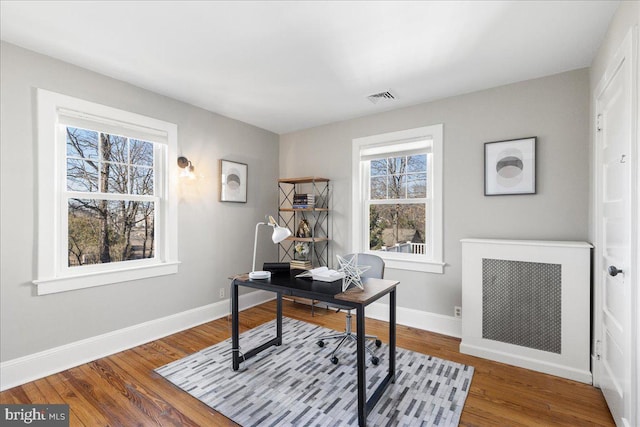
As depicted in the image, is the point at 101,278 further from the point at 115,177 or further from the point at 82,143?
the point at 82,143

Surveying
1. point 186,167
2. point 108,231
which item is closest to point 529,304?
point 186,167

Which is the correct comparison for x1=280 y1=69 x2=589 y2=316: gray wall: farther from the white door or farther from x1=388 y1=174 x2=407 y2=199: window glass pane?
x1=388 y1=174 x2=407 y2=199: window glass pane

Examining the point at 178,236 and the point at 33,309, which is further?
the point at 178,236

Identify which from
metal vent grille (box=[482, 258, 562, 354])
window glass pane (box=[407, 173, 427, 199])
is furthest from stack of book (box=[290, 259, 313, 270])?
metal vent grille (box=[482, 258, 562, 354])

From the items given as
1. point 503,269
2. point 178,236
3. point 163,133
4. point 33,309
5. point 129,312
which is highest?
point 163,133

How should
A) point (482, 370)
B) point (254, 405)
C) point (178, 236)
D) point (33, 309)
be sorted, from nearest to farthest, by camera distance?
point (254, 405) → point (33, 309) → point (482, 370) → point (178, 236)

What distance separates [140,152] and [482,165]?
3531 mm

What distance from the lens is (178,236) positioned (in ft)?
10.8

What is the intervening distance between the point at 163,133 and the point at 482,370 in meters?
3.81

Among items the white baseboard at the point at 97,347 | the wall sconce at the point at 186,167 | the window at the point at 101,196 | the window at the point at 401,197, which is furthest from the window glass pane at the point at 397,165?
the white baseboard at the point at 97,347

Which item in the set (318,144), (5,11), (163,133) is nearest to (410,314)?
(318,144)

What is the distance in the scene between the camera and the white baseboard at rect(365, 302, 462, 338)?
312 centimetres

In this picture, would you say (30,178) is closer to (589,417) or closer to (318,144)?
(318,144)

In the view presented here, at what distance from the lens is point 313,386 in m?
2.21
